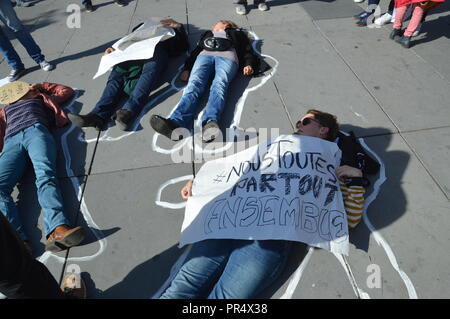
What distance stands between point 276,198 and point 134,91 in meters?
2.23

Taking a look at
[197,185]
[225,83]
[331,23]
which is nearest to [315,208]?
[197,185]

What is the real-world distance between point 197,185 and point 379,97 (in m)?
2.29

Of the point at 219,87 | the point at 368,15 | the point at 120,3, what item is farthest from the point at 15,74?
the point at 368,15

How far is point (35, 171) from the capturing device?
2562 mm

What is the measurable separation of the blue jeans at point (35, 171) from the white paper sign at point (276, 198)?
1.10 metres

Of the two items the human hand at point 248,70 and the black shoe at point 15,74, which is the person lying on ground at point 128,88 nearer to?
the human hand at point 248,70

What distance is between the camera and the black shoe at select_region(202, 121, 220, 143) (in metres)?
2.84

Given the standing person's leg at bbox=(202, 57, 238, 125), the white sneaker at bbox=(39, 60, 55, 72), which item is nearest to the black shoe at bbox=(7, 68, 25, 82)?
the white sneaker at bbox=(39, 60, 55, 72)

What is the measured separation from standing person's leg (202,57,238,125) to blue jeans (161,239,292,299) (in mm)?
1434

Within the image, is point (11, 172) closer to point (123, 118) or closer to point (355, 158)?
point (123, 118)

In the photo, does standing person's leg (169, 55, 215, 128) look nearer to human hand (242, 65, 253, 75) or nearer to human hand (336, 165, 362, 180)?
human hand (242, 65, 253, 75)

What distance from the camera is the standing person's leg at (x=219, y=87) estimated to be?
3013mm

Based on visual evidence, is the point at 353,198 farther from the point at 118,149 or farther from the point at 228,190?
the point at 118,149
